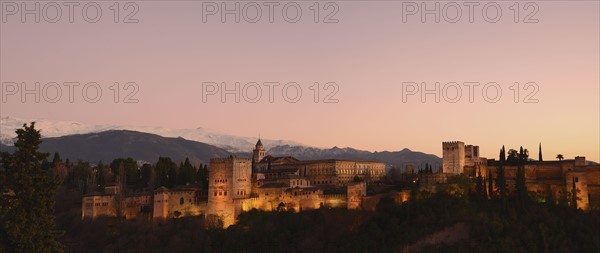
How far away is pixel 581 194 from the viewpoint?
6719 centimetres

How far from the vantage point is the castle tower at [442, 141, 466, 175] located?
80438mm

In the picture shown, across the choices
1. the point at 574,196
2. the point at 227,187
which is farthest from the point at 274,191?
the point at 574,196

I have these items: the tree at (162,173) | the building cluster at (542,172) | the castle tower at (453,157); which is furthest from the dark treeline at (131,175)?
the building cluster at (542,172)

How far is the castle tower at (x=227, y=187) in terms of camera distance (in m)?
76.2

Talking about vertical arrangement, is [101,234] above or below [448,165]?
below

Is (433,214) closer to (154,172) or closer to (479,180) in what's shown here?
(479,180)

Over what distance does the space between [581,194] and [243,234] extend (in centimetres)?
3794

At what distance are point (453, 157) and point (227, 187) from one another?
96.9ft

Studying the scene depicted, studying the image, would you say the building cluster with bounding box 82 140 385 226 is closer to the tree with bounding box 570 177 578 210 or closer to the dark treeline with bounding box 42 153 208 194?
the dark treeline with bounding box 42 153 208 194

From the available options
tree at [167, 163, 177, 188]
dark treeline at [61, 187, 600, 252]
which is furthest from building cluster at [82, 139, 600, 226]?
tree at [167, 163, 177, 188]

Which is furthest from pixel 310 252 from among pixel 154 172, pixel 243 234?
pixel 154 172

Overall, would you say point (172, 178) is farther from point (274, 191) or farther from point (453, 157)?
point (453, 157)

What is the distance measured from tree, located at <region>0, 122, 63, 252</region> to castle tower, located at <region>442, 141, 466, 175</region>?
62.6 metres

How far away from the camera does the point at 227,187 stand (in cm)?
7750
